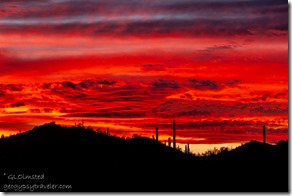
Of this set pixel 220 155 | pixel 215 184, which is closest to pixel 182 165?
pixel 220 155

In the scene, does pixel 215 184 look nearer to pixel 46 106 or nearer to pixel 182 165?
pixel 182 165

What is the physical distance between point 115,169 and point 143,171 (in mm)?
762

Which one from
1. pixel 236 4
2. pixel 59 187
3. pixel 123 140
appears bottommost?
pixel 59 187

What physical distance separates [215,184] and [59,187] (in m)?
3.40

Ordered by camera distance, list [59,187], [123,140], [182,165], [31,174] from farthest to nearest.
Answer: [123,140] → [182,165] → [31,174] → [59,187]

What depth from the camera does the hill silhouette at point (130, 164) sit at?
14.6 meters

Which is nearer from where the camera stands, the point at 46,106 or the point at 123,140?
the point at 46,106

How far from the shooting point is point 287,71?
13.3m

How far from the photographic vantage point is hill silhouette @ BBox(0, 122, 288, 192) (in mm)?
14625

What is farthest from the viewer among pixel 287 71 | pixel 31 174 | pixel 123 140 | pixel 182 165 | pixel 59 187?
pixel 123 140

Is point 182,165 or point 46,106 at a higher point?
point 46,106

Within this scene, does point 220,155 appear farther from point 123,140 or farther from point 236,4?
point 236,4

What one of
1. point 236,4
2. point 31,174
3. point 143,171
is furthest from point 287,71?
point 31,174

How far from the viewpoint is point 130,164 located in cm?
1727
